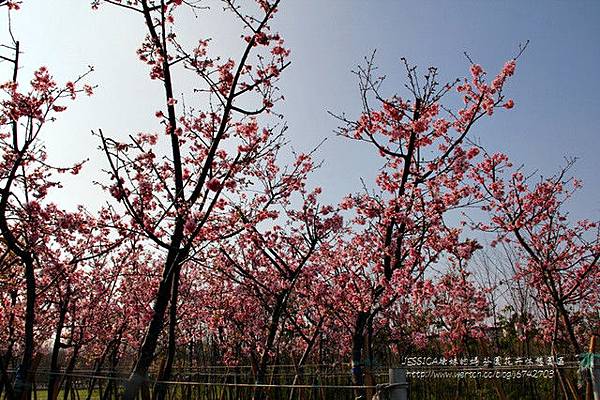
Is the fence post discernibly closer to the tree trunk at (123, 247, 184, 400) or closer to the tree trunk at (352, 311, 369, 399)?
the tree trunk at (123, 247, 184, 400)

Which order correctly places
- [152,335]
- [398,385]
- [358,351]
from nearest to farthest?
1. [398,385]
2. [152,335]
3. [358,351]

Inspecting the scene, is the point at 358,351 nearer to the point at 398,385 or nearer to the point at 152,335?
the point at 152,335

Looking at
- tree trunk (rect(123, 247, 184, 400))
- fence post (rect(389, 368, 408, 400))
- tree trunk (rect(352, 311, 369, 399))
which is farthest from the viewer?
tree trunk (rect(352, 311, 369, 399))

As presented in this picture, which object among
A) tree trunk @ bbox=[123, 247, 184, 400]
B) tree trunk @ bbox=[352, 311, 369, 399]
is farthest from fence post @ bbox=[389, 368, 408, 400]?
tree trunk @ bbox=[352, 311, 369, 399]

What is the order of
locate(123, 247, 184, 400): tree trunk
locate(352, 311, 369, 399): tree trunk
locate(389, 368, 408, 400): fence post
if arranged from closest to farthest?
locate(389, 368, 408, 400): fence post < locate(123, 247, 184, 400): tree trunk < locate(352, 311, 369, 399): tree trunk

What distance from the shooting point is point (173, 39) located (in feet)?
14.6

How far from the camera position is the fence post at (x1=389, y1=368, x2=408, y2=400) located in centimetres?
258

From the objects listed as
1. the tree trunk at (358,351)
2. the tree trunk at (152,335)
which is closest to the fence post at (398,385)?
the tree trunk at (152,335)

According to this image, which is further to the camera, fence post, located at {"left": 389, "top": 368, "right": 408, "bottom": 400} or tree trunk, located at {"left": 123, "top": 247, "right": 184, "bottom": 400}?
tree trunk, located at {"left": 123, "top": 247, "right": 184, "bottom": 400}

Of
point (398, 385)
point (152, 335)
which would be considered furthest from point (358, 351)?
point (398, 385)

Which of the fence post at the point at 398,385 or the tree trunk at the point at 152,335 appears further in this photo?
the tree trunk at the point at 152,335

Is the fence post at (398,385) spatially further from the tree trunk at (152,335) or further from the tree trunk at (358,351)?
the tree trunk at (358,351)

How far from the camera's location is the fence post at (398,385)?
2578 millimetres

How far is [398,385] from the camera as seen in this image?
2.58 metres
